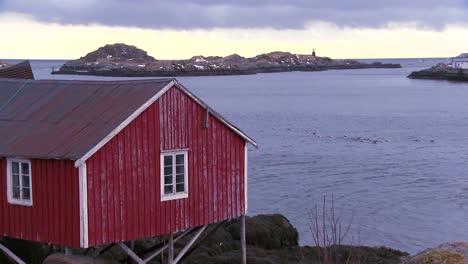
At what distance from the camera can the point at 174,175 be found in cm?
1827

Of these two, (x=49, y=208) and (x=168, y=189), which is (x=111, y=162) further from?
(x=168, y=189)

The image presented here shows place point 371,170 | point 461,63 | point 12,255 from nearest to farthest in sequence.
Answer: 1. point 12,255
2. point 371,170
3. point 461,63

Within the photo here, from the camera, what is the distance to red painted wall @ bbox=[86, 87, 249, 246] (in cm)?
1677

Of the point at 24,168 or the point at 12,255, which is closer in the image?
the point at 24,168

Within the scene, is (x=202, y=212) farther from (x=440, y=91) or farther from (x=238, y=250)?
(x=440, y=91)

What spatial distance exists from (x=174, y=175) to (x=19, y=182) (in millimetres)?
3471

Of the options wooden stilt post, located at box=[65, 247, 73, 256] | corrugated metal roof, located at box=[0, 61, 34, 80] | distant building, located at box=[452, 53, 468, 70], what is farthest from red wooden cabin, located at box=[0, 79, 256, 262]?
distant building, located at box=[452, 53, 468, 70]

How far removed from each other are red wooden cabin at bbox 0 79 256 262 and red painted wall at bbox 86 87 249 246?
23mm

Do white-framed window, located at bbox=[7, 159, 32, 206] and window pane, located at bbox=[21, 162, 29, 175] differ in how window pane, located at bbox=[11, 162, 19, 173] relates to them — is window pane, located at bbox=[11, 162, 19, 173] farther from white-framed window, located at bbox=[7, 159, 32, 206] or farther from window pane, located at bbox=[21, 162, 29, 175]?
window pane, located at bbox=[21, 162, 29, 175]

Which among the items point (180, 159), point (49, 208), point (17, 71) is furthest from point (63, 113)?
point (17, 71)

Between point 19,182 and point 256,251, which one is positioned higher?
point 19,182

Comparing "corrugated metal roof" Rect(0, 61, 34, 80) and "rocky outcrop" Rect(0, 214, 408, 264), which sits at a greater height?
"corrugated metal roof" Rect(0, 61, 34, 80)

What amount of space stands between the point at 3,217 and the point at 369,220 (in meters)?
18.3

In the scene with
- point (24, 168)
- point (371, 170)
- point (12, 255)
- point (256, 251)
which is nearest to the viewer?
point (24, 168)
